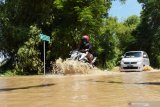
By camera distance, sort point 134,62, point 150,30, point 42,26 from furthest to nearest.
Result: point 150,30 < point 134,62 < point 42,26

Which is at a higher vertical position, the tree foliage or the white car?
the tree foliage

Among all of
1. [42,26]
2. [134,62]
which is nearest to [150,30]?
[134,62]

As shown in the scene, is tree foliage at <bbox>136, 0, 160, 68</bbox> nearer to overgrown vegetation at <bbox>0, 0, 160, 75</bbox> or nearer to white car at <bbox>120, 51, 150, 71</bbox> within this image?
white car at <bbox>120, 51, 150, 71</bbox>

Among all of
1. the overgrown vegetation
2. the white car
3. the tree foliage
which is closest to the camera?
the overgrown vegetation

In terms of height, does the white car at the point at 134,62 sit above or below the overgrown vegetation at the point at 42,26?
below

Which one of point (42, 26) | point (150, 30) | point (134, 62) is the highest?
point (150, 30)

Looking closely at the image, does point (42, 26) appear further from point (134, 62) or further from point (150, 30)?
point (150, 30)

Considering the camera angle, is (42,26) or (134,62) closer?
(42,26)

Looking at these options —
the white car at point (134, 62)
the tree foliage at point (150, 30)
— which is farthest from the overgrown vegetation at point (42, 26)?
the tree foliage at point (150, 30)

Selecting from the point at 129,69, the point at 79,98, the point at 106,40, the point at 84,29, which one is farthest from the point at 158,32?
the point at 79,98

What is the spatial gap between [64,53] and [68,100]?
19.2 m

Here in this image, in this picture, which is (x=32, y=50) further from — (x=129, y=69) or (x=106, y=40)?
(x=106, y=40)

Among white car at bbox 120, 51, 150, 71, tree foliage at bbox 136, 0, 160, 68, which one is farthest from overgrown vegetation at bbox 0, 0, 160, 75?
tree foliage at bbox 136, 0, 160, 68

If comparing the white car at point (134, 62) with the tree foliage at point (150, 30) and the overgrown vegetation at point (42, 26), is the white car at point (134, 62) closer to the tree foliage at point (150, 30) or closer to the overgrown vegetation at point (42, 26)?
the overgrown vegetation at point (42, 26)
